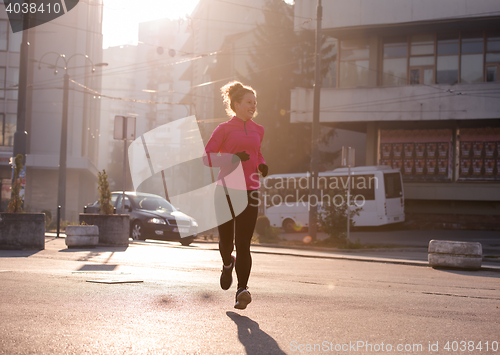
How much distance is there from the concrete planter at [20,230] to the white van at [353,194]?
59.6 ft

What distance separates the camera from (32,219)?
12.1 metres

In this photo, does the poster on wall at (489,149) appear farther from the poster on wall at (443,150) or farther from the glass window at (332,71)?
the glass window at (332,71)

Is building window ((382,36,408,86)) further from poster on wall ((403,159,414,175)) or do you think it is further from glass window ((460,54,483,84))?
poster on wall ((403,159,414,175))

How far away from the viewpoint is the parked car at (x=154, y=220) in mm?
18797

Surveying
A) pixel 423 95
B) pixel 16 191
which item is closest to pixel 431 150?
pixel 423 95

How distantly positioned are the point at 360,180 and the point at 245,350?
1062 inches

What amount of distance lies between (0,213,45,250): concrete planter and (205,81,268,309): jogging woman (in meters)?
7.95

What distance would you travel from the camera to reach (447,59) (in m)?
31.9

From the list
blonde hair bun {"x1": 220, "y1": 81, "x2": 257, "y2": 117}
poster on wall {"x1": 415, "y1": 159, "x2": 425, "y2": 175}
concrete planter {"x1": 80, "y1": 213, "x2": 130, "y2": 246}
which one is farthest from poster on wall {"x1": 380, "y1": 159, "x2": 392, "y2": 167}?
blonde hair bun {"x1": 220, "y1": 81, "x2": 257, "y2": 117}

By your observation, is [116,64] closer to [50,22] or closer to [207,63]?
[207,63]

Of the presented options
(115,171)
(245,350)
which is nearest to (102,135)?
(115,171)

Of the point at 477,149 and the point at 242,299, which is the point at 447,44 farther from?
the point at 242,299

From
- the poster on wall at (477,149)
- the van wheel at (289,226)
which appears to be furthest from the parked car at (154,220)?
the poster on wall at (477,149)

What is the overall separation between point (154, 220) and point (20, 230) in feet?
22.8
